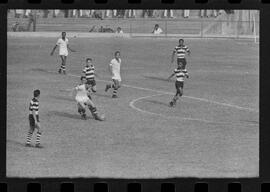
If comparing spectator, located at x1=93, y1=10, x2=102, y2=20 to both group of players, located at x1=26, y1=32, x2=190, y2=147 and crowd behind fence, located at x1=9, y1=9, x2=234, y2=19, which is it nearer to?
crowd behind fence, located at x1=9, y1=9, x2=234, y2=19

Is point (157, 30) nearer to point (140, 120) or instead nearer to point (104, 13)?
point (104, 13)

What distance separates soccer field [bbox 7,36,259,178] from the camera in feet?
54.2

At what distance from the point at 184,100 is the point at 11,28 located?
23401 mm

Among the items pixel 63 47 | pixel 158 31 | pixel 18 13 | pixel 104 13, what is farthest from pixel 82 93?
pixel 104 13

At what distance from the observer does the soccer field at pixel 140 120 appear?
54.2 feet

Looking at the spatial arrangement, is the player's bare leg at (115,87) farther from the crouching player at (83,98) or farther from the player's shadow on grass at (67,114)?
the crouching player at (83,98)

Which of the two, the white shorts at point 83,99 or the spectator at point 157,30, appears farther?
the spectator at point 157,30

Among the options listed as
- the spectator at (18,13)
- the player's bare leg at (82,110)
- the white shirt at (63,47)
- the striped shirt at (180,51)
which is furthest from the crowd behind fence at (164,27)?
the player's bare leg at (82,110)

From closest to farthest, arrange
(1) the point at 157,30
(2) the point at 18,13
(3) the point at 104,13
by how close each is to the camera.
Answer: (1) the point at 157,30
(2) the point at 18,13
(3) the point at 104,13

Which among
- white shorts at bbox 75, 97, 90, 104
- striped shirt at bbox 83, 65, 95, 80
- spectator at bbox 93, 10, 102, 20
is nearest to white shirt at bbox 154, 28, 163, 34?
spectator at bbox 93, 10, 102, 20

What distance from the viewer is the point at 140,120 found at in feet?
73.6

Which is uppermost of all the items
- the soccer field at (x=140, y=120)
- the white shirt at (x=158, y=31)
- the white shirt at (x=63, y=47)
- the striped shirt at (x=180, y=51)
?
the white shirt at (x=158, y=31)

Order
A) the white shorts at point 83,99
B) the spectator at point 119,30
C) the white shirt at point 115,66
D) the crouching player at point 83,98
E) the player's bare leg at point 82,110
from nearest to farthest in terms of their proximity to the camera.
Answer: the crouching player at point 83,98 < the white shorts at point 83,99 < the player's bare leg at point 82,110 < the white shirt at point 115,66 < the spectator at point 119,30
